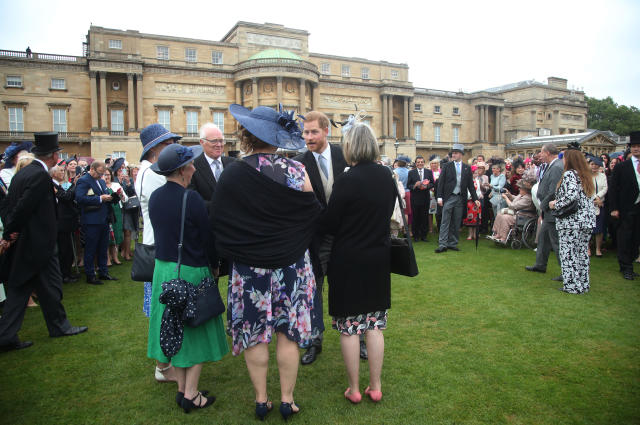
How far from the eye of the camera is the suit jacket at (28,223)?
14.6 ft

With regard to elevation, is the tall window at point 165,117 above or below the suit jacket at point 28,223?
above

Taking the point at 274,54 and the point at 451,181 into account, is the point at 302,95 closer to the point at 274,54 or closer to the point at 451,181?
the point at 274,54

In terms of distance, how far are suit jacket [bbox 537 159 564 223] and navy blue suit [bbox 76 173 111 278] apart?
822cm

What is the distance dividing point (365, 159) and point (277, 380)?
2.29 meters

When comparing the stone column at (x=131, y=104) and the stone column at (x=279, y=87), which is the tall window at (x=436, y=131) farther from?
the stone column at (x=131, y=104)

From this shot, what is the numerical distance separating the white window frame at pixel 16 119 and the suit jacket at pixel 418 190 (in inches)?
1568

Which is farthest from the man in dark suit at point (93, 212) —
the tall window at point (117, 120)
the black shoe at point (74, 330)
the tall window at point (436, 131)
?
the tall window at point (436, 131)

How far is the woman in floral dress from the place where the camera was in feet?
9.50

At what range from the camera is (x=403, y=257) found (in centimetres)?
352

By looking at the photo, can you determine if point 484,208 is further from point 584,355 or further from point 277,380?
point 277,380

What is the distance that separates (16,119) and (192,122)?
1557cm

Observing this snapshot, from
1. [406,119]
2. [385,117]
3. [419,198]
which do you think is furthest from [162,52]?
[419,198]

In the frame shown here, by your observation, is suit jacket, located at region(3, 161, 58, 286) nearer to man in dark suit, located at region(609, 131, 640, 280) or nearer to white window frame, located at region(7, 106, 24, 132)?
man in dark suit, located at region(609, 131, 640, 280)

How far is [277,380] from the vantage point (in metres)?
3.80
